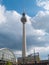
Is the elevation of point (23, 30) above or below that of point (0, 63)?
above

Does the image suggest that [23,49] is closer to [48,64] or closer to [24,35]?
[24,35]

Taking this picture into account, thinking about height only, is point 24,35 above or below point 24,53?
above

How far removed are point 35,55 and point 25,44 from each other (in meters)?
22.8

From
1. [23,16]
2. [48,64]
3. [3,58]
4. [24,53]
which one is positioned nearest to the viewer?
[48,64]

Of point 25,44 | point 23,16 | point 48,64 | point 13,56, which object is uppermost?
point 23,16

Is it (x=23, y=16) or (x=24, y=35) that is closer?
(x=24, y=35)

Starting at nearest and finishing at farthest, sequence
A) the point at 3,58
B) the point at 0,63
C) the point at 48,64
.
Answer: the point at 48,64, the point at 0,63, the point at 3,58

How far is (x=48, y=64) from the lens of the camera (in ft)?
316

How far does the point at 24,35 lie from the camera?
151750 millimetres

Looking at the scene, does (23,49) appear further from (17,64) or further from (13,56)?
(17,64)

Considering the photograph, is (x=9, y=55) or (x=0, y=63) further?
(x=9, y=55)

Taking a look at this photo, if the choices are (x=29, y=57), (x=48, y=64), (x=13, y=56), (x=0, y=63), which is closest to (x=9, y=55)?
(x=13, y=56)

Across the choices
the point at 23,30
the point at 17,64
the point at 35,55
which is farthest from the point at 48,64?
the point at 23,30

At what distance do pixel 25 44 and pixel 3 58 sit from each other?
33381 millimetres
